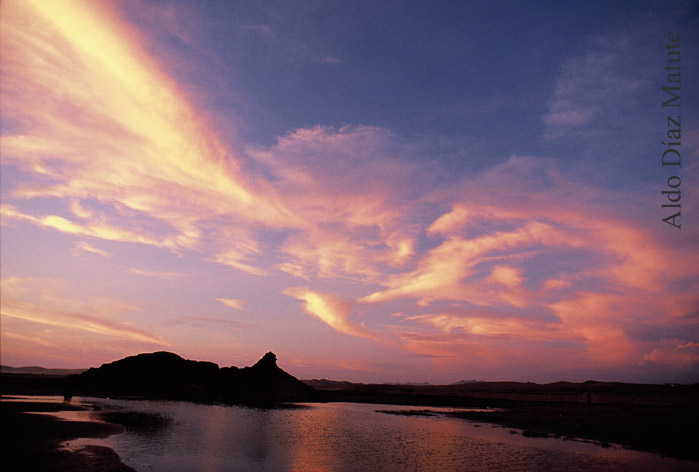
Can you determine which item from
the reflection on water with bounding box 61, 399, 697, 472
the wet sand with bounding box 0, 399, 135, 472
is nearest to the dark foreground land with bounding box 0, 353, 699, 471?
the wet sand with bounding box 0, 399, 135, 472

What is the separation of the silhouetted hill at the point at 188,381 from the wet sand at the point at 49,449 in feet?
256

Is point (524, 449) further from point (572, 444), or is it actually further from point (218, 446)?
point (218, 446)

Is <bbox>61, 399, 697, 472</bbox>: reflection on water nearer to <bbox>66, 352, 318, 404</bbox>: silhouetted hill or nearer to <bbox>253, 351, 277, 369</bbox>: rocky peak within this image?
<bbox>66, 352, 318, 404</bbox>: silhouetted hill

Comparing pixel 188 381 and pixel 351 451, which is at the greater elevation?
pixel 351 451

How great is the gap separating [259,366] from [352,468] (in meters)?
116

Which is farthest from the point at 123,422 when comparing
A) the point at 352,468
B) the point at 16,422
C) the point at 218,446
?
the point at 352,468

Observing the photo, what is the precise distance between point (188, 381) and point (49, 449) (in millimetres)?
108163

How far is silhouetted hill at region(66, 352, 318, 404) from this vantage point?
116 m

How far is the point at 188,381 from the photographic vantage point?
408ft

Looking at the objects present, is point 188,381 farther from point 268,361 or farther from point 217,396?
point 268,361

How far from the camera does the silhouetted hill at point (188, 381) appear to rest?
116000 millimetres

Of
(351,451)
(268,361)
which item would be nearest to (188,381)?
(268,361)

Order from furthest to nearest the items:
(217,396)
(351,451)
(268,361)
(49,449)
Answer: (268,361), (217,396), (351,451), (49,449)

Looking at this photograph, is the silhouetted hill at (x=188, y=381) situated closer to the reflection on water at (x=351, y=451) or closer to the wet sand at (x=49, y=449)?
the reflection on water at (x=351, y=451)
